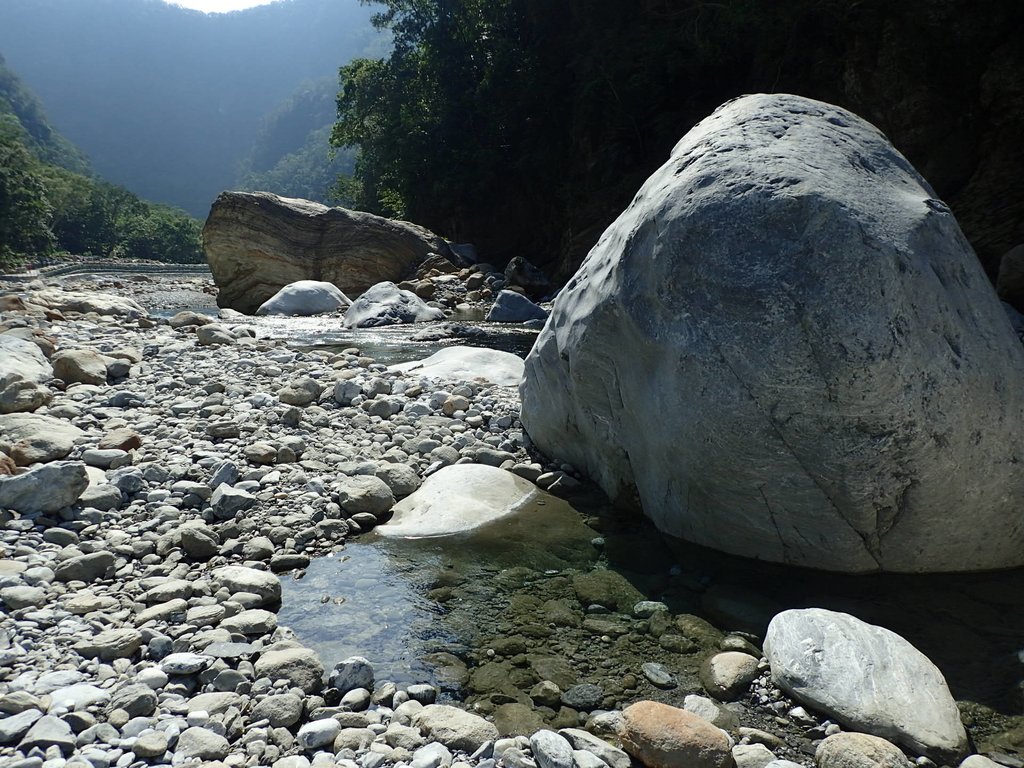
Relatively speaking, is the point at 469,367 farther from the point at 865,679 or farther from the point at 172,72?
the point at 172,72

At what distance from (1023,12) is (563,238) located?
13095mm

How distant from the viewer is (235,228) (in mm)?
17812

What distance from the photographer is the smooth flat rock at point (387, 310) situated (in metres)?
14.8

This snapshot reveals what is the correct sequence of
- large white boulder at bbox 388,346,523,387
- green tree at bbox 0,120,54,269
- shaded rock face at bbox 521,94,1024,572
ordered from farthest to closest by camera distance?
green tree at bbox 0,120,54,269
large white boulder at bbox 388,346,523,387
shaded rock face at bbox 521,94,1024,572

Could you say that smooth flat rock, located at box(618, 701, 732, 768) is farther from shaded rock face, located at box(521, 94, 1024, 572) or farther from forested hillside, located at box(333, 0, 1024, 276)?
forested hillside, located at box(333, 0, 1024, 276)

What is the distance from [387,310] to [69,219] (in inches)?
2099

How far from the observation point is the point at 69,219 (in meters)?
57.1

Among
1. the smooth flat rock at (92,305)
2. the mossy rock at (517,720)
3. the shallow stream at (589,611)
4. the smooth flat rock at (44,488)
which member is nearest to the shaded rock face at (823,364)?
the shallow stream at (589,611)

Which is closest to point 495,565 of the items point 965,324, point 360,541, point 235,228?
point 360,541

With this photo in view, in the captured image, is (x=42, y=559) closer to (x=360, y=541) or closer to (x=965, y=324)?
(x=360, y=541)

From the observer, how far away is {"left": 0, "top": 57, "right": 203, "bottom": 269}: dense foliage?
123 ft

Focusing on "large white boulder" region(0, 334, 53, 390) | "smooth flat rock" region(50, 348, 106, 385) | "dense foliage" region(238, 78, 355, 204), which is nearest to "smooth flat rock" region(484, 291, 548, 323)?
"smooth flat rock" region(50, 348, 106, 385)

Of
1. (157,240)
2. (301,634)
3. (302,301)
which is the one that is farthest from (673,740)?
(157,240)

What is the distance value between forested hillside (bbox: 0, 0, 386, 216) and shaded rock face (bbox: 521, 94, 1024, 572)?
13480 centimetres
